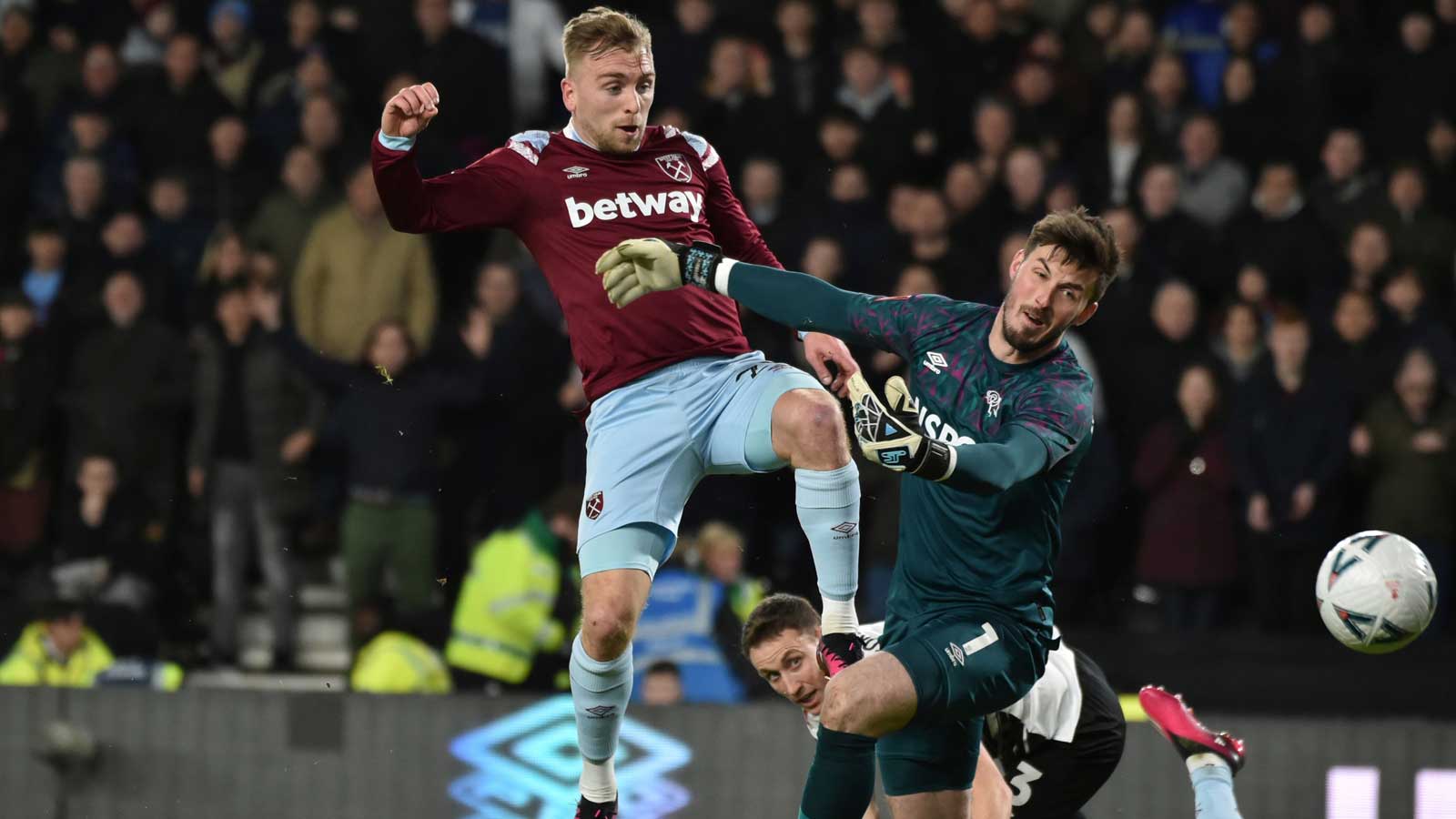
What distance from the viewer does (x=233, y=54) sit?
43.0 feet

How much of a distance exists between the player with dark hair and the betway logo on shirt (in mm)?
1422

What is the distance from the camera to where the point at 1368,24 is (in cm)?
1305

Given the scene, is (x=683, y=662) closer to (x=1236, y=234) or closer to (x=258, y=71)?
(x=1236, y=234)

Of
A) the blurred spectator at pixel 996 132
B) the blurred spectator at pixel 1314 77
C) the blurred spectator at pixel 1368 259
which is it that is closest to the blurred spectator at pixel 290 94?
the blurred spectator at pixel 996 132

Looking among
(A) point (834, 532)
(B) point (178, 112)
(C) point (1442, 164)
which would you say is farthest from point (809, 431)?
(B) point (178, 112)

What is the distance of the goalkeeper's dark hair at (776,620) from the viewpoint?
6.75m

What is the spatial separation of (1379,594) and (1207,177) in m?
5.24

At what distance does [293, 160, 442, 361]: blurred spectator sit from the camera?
11125mm

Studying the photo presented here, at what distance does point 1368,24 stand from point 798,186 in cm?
426

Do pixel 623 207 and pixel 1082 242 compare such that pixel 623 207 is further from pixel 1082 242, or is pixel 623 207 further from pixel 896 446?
pixel 896 446

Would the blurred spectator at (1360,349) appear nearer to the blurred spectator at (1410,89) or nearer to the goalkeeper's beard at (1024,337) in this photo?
the blurred spectator at (1410,89)

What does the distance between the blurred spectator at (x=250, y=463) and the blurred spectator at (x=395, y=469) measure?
53 centimetres

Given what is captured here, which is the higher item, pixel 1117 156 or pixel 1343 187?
pixel 1117 156

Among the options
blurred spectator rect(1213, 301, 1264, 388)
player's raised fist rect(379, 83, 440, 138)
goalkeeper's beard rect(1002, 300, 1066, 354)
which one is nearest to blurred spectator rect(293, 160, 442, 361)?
blurred spectator rect(1213, 301, 1264, 388)
